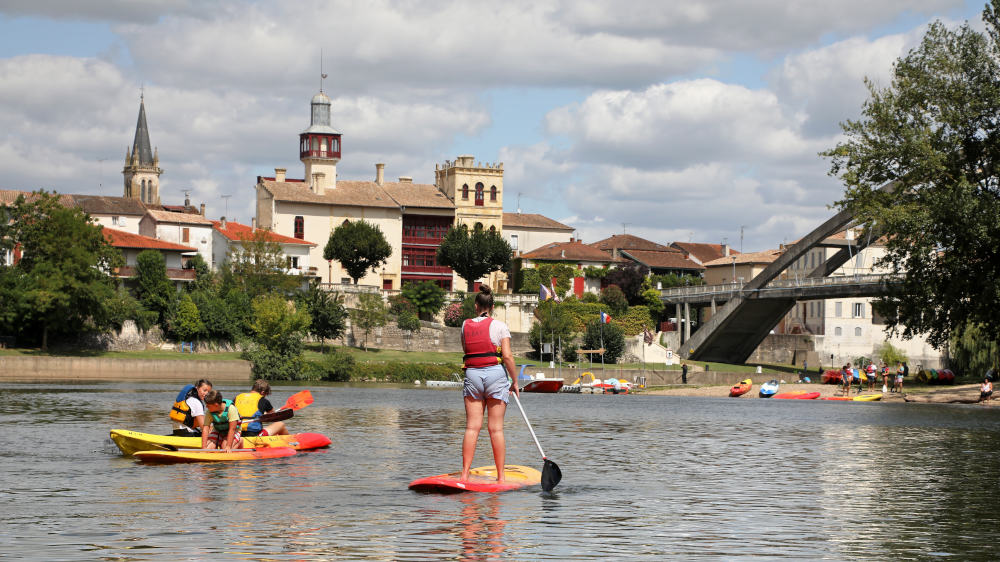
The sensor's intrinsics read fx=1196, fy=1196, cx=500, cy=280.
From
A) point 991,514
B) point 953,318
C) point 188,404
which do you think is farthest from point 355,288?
point 991,514

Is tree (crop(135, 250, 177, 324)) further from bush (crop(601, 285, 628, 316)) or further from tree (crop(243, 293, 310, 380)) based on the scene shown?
bush (crop(601, 285, 628, 316))

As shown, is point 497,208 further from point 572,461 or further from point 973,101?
point 572,461

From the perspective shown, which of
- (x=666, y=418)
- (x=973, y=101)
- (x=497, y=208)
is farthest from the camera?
(x=497, y=208)

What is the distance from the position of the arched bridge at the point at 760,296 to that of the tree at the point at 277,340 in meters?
33.3

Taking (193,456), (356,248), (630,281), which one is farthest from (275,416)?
(630,281)

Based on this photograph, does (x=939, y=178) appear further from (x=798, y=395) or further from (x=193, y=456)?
(x=193, y=456)

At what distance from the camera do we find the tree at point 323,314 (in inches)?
3356

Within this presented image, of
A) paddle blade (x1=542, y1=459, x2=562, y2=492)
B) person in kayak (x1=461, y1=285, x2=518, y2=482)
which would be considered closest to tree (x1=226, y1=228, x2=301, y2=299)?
paddle blade (x1=542, y1=459, x2=562, y2=492)

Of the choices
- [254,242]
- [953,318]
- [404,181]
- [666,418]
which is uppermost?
[404,181]

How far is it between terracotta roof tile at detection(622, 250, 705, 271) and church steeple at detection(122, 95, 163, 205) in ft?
278

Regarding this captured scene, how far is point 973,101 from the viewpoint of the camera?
Answer: 149ft

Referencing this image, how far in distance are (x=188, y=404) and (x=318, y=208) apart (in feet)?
317

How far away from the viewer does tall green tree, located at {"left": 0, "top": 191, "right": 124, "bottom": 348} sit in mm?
71438

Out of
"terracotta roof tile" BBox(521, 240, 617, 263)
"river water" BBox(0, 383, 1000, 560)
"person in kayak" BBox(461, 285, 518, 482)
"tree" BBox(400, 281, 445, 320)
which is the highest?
"terracotta roof tile" BBox(521, 240, 617, 263)
